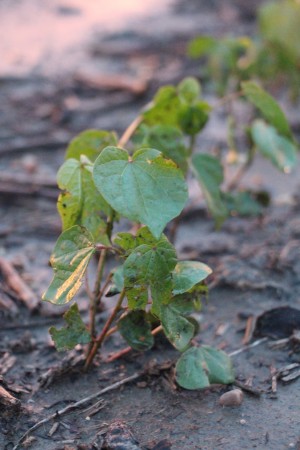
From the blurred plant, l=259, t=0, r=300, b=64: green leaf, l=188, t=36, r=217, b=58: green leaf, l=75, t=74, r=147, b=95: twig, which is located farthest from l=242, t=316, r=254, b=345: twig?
l=75, t=74, r=147, b=95: twig

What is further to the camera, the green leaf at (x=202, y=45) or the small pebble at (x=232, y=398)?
the green leaf at (x=202, y=45)

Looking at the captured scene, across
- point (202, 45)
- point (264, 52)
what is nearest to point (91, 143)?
point (202, 45)

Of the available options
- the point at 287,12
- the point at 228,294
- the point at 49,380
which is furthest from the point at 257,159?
the point at 49,380

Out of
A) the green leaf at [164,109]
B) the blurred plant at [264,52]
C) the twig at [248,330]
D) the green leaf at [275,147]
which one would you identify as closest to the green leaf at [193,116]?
the green leaf at [164,109]

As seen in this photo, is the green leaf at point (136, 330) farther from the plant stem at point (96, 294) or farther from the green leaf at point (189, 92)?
the green leaf at point (189, 92)

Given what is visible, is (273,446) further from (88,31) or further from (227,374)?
(88,31)

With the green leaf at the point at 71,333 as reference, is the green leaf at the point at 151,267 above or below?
above
